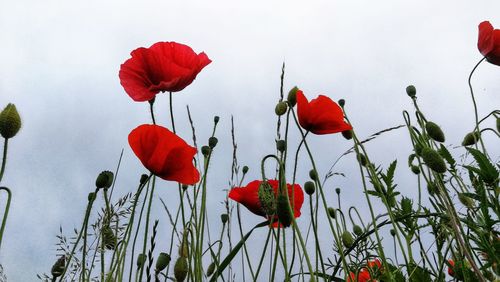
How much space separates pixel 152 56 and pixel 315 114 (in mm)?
A: 555

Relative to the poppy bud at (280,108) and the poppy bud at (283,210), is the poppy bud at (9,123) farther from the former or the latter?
the poppy bud at (280,108)

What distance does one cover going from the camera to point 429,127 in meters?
1.61

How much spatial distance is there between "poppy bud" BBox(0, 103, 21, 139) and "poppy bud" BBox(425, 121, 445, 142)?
48.6 inches

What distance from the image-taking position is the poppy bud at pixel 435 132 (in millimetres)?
1600

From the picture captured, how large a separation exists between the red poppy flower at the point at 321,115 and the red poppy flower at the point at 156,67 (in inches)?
13.0

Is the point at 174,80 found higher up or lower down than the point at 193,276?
higher up

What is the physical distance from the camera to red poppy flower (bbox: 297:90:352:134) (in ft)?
4.84

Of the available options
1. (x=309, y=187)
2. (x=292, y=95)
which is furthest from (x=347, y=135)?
(x=292, y=95)

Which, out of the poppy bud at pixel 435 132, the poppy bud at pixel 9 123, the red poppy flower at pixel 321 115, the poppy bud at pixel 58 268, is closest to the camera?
the poppy bud at pixel 9 123

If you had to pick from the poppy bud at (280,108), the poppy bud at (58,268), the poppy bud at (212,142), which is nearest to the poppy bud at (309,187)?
the poppy bud at (280,108)

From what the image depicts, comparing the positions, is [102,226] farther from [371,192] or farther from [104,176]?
[371,192]

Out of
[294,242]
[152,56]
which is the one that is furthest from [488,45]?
[152,56]

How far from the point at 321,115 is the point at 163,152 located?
50cm

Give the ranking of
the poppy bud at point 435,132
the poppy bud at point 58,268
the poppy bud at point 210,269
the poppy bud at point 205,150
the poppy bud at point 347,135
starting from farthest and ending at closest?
the poppy bud at point 205,150 → the poppy bud at point 347,135 → the poppy bud at point 210,269 → the poppy bud at point 435,132 → the poppy bud at point 58,268
